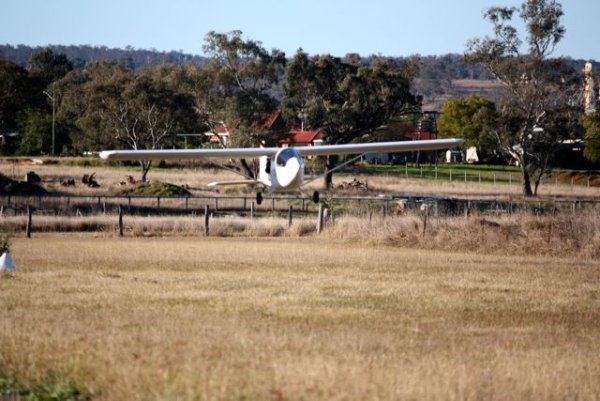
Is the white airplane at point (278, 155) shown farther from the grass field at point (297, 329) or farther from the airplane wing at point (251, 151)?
the grass field at point (297, 329)

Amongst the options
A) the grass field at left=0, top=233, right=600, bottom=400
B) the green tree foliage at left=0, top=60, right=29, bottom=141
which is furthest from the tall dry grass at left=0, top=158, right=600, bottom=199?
the grass field at left=0, top=233, right=600, bottom=400

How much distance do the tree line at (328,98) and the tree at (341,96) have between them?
8 centimetres

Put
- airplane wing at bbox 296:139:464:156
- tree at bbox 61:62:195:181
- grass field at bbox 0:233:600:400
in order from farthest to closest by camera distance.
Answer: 1. tree at bbox 61:62:195:181
2. airplane wing at bbox 296:139:464:156
3. grass field at bbox 0:233:600:400

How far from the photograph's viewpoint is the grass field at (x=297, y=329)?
11.5 metres

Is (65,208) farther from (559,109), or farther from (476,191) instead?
(559,109)

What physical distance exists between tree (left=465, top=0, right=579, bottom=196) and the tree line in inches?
2.9

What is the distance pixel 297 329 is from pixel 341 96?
234 ft

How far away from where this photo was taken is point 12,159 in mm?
93938

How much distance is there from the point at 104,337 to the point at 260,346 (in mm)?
2096

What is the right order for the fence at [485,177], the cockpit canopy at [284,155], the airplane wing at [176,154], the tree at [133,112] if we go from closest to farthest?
the airplane wing at [176,154] < the cockpit canopy at [284,155] < the fence at [485,177] < the tree at [133,112]

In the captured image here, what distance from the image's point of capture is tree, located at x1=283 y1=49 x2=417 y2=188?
83.7 m

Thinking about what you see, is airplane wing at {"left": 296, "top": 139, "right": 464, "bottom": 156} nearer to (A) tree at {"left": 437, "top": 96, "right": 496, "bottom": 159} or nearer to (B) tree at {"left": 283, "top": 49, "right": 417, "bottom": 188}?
(B) tree at {"left": 283, "top": 49, "right": 417, "bottom": 188}

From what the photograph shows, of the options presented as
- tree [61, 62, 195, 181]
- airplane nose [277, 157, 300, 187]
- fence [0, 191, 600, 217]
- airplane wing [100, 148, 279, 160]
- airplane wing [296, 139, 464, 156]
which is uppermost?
tree [61, 62, 195, 181]

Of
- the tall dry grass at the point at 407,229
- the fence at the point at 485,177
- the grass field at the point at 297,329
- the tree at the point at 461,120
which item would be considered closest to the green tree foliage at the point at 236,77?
the fence at the point at 485,177
